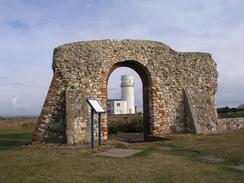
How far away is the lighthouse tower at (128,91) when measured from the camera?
45.6 metres

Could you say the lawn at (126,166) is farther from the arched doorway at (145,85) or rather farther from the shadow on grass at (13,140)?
the arched doorway at (145,85)

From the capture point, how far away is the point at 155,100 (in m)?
16.1

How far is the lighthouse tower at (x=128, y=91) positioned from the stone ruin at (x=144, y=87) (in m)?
27.9

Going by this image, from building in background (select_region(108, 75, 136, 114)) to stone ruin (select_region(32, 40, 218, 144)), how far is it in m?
A: 28.0

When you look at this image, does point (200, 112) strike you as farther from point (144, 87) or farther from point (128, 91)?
point (128, 91)

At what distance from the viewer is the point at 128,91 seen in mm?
46531

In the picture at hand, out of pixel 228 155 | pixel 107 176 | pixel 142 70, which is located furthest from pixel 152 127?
pixel 107 176

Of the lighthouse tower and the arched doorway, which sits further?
the lighthouse tower

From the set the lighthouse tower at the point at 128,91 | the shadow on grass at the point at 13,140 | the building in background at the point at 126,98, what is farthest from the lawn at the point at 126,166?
the building in background at the point at 126,98

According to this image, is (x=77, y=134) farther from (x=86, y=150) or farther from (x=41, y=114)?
(x=86, y=150)

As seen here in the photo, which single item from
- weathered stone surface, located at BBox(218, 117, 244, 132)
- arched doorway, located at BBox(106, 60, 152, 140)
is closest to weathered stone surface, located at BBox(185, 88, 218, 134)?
weathered stone surface, located at BBox(218, 117, 244, 132)

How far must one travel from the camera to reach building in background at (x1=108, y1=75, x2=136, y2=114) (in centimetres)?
4577

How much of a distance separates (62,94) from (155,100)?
13.3 feet

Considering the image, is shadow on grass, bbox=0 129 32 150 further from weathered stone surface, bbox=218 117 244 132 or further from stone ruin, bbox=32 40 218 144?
weathered stone surface, bbox=218 117 244 132
